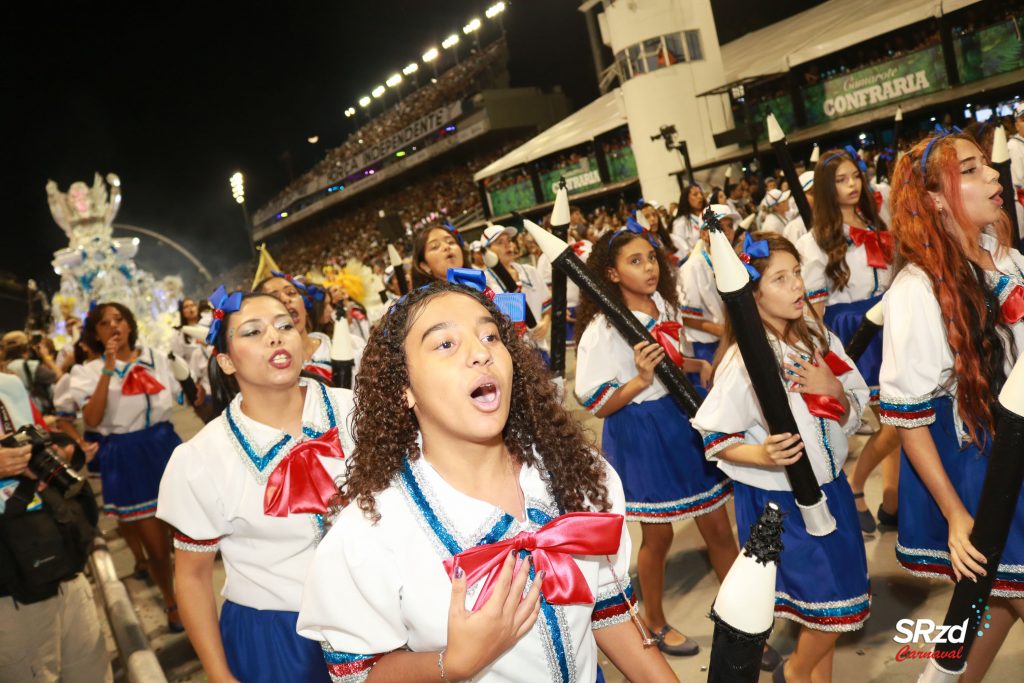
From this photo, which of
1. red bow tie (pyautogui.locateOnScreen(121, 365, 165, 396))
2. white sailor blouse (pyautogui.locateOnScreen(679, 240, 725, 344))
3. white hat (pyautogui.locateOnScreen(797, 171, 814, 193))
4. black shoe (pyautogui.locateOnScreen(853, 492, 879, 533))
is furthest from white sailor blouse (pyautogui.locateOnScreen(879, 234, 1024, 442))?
red bow tie (pyautogui.locateOnScreen(121, 365, 165, 396))

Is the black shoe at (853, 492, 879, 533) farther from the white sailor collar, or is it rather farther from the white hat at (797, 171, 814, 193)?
the white hat at (797, 171, 814, 193)

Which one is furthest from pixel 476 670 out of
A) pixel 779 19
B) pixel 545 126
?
pixel 545 126

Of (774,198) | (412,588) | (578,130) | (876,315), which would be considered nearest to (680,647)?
(876,315)

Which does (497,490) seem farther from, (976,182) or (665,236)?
(665,236)

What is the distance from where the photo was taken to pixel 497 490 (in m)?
1.81

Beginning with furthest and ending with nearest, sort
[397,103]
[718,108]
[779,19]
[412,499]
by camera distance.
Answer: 1. [397,103]
2. [779,19]
3. [718,108]
4. [412,499]

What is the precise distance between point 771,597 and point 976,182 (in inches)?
73.5

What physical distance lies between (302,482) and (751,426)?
1.59 metres

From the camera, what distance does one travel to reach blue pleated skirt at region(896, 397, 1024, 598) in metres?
2.42

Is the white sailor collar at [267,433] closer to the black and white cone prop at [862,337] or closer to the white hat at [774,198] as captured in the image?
the black and white cone prop at [862,337]

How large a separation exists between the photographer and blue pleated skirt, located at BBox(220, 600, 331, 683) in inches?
52.7

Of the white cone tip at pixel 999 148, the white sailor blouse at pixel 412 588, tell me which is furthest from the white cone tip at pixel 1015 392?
the white cone tip at pixel 999 148

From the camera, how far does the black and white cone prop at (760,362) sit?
2.31 metres

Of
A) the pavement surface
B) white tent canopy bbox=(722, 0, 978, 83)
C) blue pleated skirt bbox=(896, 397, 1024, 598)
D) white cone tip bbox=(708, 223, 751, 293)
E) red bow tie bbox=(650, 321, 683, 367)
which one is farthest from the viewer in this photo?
white tent canopy bbox=(722, 0, 978, 83)
